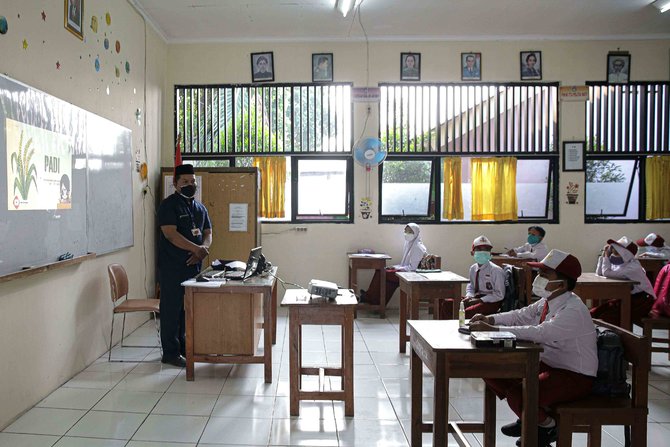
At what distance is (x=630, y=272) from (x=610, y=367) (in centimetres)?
248

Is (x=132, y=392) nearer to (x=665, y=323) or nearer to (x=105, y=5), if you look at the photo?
(x=105, y=5)

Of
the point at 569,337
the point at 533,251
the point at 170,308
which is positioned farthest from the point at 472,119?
the point at 569,337

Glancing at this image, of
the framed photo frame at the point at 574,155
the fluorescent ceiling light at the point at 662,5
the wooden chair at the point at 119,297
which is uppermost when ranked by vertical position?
the fluorescent ceiling light at the point at 662,5

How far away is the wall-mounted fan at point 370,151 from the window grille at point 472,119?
26cm

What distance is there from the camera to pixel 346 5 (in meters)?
5.25

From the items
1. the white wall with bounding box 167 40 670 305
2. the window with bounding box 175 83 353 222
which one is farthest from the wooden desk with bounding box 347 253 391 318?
the window with bounding box 175 83 353 222

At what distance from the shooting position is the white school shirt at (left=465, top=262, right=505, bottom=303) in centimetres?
434

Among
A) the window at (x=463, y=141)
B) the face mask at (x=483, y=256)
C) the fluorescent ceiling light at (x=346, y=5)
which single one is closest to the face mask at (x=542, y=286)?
the face mask at (x=483, y=256)

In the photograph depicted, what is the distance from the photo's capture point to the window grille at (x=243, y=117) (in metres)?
6.54

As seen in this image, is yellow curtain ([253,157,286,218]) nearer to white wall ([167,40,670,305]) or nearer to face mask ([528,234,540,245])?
white wall ([167,40,670,305])

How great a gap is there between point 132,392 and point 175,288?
90 centimetres

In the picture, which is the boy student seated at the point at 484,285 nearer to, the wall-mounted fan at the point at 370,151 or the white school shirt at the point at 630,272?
the white school shirt at the point at 630,272

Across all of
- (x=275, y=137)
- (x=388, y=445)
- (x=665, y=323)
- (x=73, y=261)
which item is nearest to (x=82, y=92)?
(x=73, y=261)

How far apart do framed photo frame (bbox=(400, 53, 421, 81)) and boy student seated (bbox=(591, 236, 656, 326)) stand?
3.37m
